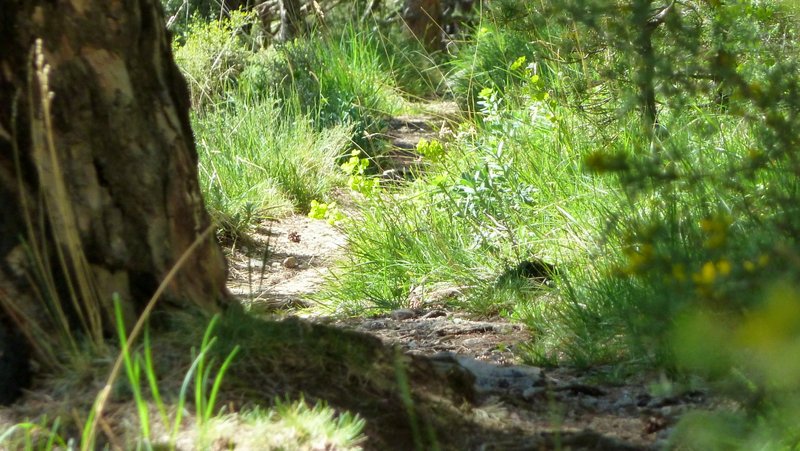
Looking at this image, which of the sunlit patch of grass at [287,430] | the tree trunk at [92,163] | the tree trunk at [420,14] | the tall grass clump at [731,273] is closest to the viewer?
the tall grass clump at [731,273]

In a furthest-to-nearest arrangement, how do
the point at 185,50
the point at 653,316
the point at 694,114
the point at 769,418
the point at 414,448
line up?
the point at 185,50 → the point at 694,114 → the point at 414,448 → the point at 653,316 → the point at 769,418

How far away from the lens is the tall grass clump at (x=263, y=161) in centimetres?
781

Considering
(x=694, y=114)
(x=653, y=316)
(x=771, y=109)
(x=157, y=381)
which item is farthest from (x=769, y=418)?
(x=694, y=114)

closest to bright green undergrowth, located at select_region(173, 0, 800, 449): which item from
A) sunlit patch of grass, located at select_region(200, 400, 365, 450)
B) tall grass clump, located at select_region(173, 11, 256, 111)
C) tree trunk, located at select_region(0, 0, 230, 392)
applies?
sunlit patch of grass, located at select_region(200, 400, 365, 450)

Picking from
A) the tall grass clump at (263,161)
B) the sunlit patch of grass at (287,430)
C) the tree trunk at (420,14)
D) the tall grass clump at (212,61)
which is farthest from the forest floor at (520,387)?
the tree trunk at (420,14)

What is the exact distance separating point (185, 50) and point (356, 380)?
26.5ft

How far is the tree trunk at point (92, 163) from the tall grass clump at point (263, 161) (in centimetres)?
453

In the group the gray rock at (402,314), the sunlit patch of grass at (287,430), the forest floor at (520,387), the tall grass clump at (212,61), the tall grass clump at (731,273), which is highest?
the tall grass clump at (212,61)

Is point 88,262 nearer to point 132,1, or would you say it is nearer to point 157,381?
point 157,381

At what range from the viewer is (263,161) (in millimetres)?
8398

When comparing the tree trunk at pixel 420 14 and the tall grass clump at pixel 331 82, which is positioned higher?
the tree trunk at pixel 420 14

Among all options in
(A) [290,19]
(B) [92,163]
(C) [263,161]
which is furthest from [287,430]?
(A) [290,19]

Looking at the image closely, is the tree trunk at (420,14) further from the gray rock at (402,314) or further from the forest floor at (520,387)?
the gray rock at (402,314)

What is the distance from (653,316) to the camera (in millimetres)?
2205
